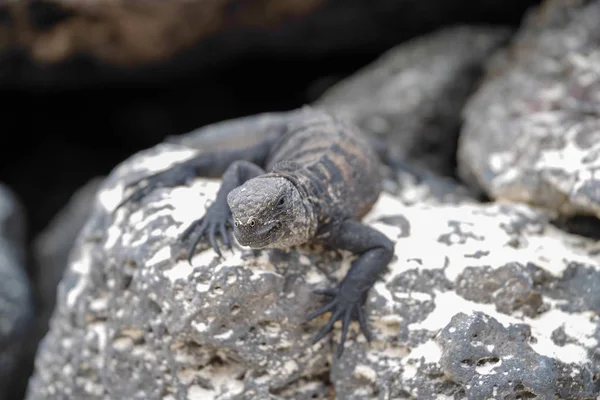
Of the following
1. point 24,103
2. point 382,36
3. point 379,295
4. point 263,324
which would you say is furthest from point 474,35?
point 24,103

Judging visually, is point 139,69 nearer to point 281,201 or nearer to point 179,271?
point 179,271

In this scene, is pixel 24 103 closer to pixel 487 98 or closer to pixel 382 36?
pixel 382 36

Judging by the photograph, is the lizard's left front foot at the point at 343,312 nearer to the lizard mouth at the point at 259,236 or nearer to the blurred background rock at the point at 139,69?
the lizard mouth at the point at 259,236

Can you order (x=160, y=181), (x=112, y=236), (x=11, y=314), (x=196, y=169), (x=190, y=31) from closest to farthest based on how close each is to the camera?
(x=112, y=236), (x=160, y=181), (x=196, y=169), (x=11, y=314), (x=190, y=31)

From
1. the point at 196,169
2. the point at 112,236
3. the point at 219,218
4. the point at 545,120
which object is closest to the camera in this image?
the point at 219,218

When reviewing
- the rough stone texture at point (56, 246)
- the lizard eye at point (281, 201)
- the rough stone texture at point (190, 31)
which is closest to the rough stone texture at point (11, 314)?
the rough stone texture at point (56, 246)

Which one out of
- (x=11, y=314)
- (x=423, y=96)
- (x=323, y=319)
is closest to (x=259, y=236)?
(x=323, y=319)

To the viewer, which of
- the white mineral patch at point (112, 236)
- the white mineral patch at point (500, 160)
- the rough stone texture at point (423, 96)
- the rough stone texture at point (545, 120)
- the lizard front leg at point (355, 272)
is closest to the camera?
the lizard front leg at point (355, 272)
